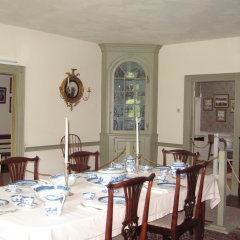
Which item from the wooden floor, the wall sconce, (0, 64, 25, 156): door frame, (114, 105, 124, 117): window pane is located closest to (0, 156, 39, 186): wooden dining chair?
(0, 64, 25, 156): door frame

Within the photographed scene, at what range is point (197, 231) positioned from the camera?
356 centimetres

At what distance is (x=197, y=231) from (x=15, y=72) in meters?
3.85

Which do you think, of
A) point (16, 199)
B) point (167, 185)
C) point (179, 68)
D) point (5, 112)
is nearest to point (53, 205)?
point (16, 199)

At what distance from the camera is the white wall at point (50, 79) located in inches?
240

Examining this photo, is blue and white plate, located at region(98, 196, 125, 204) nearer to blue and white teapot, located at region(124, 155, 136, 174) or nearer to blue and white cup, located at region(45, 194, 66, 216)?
blue and white cup, located at region(45, 194, 66, 216)

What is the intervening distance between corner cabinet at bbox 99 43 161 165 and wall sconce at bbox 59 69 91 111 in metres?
0.61

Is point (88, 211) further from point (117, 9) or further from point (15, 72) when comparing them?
point (15, 72)

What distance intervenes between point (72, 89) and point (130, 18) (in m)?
2.05

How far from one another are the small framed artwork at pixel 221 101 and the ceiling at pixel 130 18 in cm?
432

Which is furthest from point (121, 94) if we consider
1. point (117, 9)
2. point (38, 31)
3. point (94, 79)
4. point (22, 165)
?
point (22, 165)

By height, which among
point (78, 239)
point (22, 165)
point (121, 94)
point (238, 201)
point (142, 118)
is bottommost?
point (238, 201)

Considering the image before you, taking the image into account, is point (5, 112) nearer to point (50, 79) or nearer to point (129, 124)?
point (50, 79)

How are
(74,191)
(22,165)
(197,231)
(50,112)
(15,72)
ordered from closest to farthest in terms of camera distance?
(74,191)
(197,231)
(22,165)
(15,72)
(50,112)

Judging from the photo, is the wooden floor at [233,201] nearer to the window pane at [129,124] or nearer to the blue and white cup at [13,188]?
the window pane at [129,124]
